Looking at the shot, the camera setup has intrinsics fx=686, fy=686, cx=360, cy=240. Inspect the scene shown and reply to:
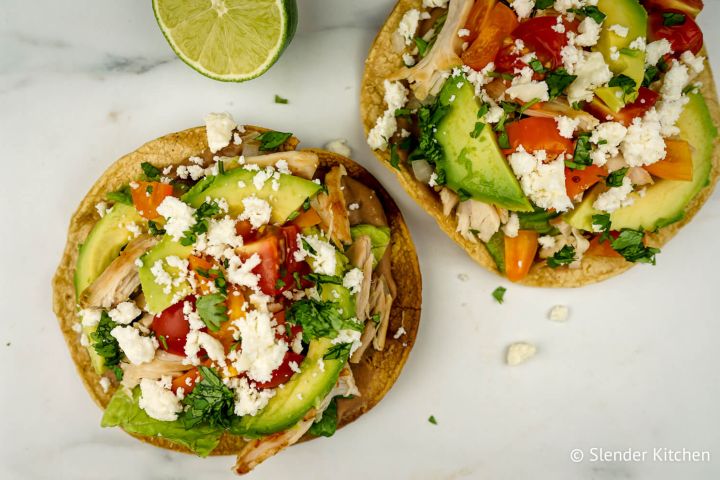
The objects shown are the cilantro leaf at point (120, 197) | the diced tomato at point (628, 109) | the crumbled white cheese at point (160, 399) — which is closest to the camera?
the crumbled white cheese at point (160, 399)

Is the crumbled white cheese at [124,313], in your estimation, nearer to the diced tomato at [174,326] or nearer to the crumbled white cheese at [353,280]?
the diced tomato at [174,326]

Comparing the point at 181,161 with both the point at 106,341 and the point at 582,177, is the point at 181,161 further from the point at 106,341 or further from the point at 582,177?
the point at 582,177

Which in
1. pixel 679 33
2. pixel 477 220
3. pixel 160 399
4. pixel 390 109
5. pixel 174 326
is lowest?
pixel 160 399

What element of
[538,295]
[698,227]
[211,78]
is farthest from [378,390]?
[698,227]

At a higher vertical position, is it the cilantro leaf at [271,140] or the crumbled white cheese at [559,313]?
the cilantro leaf at [271,140]

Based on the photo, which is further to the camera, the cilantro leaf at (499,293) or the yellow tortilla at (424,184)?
the cilantro leaf at (499,293)

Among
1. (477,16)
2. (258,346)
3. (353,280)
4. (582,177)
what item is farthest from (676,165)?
(258,346)

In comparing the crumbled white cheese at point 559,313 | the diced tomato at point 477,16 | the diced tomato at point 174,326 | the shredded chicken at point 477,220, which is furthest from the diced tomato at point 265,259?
the crumbled white cheese at point 559,313
